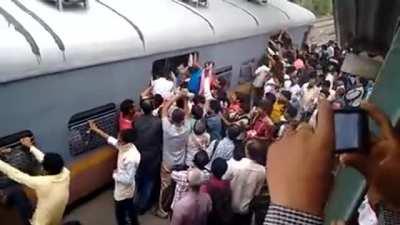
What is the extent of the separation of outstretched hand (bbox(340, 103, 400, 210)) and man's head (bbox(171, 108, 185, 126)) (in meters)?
5.11

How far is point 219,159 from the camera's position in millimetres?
5137

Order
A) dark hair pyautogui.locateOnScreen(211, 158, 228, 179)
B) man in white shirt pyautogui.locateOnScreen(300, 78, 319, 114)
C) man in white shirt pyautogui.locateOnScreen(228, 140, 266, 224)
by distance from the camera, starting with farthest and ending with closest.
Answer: man in white shirt pyautogui.locateOnScreen(300, 78, 319, 114), man in white shirt pyautogui.locateOnScreen(228, 140, 266, 224), dark hair pyautogui.locateOnScreen(211, 158, 228, 179)

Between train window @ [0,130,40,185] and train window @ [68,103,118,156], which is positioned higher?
train window @ [0,130,40,185]

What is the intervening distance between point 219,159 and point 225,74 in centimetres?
530

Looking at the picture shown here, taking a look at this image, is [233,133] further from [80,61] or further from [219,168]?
[80,61]

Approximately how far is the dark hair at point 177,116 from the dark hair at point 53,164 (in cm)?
194

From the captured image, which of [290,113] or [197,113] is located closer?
[197,113]

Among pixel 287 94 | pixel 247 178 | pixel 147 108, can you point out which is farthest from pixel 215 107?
pixel 247 178

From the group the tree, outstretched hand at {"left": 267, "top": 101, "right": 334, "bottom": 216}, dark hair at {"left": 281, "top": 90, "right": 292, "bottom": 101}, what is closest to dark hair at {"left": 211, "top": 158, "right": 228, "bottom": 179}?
outstretched hand at {"left": 267, "top": 101, "right": 334, "bottom": 216}

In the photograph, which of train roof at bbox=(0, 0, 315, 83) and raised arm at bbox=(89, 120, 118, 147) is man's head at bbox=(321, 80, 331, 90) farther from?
raised arm at bbox=(89, 120, 118, 147)

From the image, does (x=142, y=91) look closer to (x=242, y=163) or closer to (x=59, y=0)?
(x=59, y=0)

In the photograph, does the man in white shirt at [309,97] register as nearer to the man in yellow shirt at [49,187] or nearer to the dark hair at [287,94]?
the dark hair at [287,94]

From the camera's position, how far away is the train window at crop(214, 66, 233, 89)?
9.87 m

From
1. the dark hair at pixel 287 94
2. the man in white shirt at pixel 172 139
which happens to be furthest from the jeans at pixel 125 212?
the dark hair at pixel 287 94
